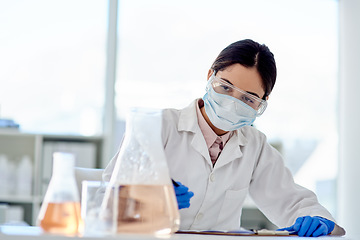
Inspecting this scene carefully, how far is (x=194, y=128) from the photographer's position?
1.69 meters

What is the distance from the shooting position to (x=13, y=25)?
380cm

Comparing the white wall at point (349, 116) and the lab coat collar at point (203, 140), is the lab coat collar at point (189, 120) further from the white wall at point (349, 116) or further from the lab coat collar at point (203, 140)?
the white wall at point (349, 116)

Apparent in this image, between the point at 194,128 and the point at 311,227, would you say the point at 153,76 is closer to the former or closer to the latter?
the point at 194,128

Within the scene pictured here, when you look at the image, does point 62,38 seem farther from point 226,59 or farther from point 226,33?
point 226,59

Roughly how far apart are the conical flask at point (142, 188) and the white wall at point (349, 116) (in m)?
3.53

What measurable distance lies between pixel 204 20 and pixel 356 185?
1912mm

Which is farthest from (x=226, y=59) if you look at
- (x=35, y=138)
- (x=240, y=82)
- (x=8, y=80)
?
(x=8, y=80)

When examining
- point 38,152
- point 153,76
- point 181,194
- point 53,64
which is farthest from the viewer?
point 153,76

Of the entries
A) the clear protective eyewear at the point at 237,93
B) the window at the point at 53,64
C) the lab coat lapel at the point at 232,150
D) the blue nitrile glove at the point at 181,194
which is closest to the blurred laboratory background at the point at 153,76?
the window at the point at 53,64

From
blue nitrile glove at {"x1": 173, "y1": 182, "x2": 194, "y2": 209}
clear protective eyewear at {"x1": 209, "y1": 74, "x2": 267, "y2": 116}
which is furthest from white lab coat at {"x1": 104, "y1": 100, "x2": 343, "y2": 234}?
blue nitrile glove at {"x1": 173, "y1": 182, "x2": 194, "y2": 209}

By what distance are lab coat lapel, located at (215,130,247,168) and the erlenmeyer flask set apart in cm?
79

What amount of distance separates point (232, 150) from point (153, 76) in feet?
8.11

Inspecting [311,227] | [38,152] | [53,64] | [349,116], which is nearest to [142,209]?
[311,227]

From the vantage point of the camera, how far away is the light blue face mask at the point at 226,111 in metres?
1.55
